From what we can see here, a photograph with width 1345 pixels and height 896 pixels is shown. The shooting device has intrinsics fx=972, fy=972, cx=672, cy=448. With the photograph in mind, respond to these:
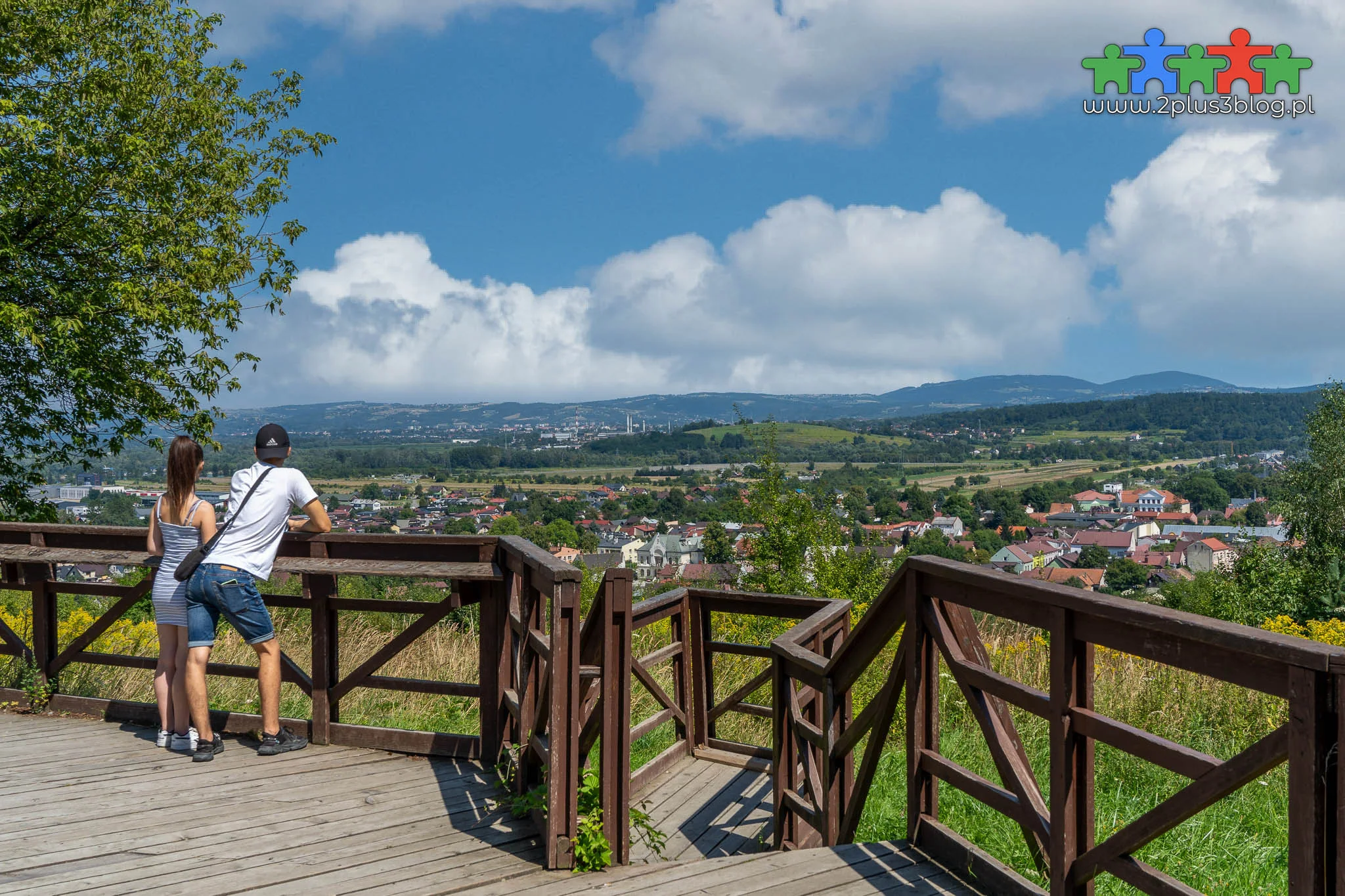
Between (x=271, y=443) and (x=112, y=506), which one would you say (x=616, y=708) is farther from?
(x=112, y=506)

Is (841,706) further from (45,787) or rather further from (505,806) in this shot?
(45,787)

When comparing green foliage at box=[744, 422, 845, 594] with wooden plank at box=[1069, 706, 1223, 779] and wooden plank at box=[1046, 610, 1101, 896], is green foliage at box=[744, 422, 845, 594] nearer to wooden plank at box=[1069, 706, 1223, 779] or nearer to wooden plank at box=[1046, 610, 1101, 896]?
wooden plank at box=[1046, 610, 1101, 896]

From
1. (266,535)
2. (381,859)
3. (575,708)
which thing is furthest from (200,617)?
(575,708)

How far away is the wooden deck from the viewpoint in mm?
3572

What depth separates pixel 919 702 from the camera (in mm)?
3730

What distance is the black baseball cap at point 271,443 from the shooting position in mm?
5035

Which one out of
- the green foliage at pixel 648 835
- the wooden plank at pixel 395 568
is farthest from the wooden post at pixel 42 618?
the green foliage at pixel 648 835

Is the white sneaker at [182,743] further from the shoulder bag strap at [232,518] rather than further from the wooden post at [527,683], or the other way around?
the wooden post at [527,683]

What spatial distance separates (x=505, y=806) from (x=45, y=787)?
227 centimetres

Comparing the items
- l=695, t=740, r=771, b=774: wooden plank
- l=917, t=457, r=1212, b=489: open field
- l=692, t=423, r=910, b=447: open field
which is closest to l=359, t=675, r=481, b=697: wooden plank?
l=695, t=740, r=771, b=774: wooden plank

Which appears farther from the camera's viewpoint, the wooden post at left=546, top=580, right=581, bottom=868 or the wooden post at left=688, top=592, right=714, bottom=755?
the wooden post at left=688, top=592, right=714, bottom=755

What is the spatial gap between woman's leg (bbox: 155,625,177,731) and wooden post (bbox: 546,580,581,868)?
103 inches

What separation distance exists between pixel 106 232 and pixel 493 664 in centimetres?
1130

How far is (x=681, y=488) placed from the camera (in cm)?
5525
